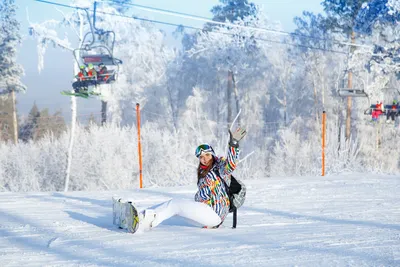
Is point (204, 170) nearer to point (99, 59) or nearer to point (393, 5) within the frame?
point (99, 59)

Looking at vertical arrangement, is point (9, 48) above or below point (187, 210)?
above

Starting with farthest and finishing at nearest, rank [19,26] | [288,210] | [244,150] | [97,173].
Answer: [244,150]
[19,26]
[97,173]
[288,210]

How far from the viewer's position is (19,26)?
977 inches

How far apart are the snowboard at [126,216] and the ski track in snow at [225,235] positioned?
0.09 m

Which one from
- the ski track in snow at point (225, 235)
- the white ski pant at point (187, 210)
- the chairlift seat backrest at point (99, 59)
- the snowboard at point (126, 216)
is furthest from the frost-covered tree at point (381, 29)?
the snowboard at point (126, 216)

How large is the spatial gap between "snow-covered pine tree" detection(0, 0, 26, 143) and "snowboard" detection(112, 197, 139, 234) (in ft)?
68.3

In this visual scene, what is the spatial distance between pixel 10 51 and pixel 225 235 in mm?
22882

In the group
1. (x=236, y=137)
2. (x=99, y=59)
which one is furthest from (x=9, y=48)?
(x=236, y=137)

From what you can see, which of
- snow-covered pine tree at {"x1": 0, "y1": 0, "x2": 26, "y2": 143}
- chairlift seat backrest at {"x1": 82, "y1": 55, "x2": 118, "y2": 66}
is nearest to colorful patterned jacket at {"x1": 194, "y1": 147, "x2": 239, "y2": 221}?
chairlift seat backrest at {"x1": 82, "y1": 55, "x2": 118, "y2": 66}

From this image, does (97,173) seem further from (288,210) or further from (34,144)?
(288,210)

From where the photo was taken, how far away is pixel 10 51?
982 inches

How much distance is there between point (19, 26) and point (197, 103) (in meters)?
10.7

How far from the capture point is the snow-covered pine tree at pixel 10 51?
2453cm

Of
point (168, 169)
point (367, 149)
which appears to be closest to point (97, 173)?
point (168, 169)
